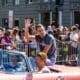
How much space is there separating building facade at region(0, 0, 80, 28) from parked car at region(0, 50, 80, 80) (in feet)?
105

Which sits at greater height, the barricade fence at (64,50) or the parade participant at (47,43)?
the parade participant at (47,43)

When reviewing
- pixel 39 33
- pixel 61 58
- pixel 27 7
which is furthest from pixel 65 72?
pixel 27 7

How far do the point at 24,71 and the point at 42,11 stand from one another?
38.8 metres

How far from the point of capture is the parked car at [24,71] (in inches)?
277

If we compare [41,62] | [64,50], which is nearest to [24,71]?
[41,62]

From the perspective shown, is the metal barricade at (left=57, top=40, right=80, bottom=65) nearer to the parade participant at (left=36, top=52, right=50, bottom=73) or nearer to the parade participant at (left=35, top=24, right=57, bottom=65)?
the parade participant at (left=35, top=24, right=57, bottom=65)

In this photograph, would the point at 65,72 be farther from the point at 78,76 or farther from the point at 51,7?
the point at 51,7

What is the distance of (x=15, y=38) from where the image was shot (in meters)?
14.7

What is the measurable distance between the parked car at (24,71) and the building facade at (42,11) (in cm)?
3192

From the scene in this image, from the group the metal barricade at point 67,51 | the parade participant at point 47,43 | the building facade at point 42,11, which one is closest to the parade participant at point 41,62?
the parade participant at point 47,43

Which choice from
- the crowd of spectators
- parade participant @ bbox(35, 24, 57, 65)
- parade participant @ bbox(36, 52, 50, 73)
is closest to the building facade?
the crowd of spectators

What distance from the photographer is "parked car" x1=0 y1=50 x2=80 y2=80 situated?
703 centimetres

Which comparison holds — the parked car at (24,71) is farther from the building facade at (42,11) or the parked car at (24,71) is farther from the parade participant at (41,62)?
the building facade at (42,11)

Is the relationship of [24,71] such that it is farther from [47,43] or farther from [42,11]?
[42,11]
